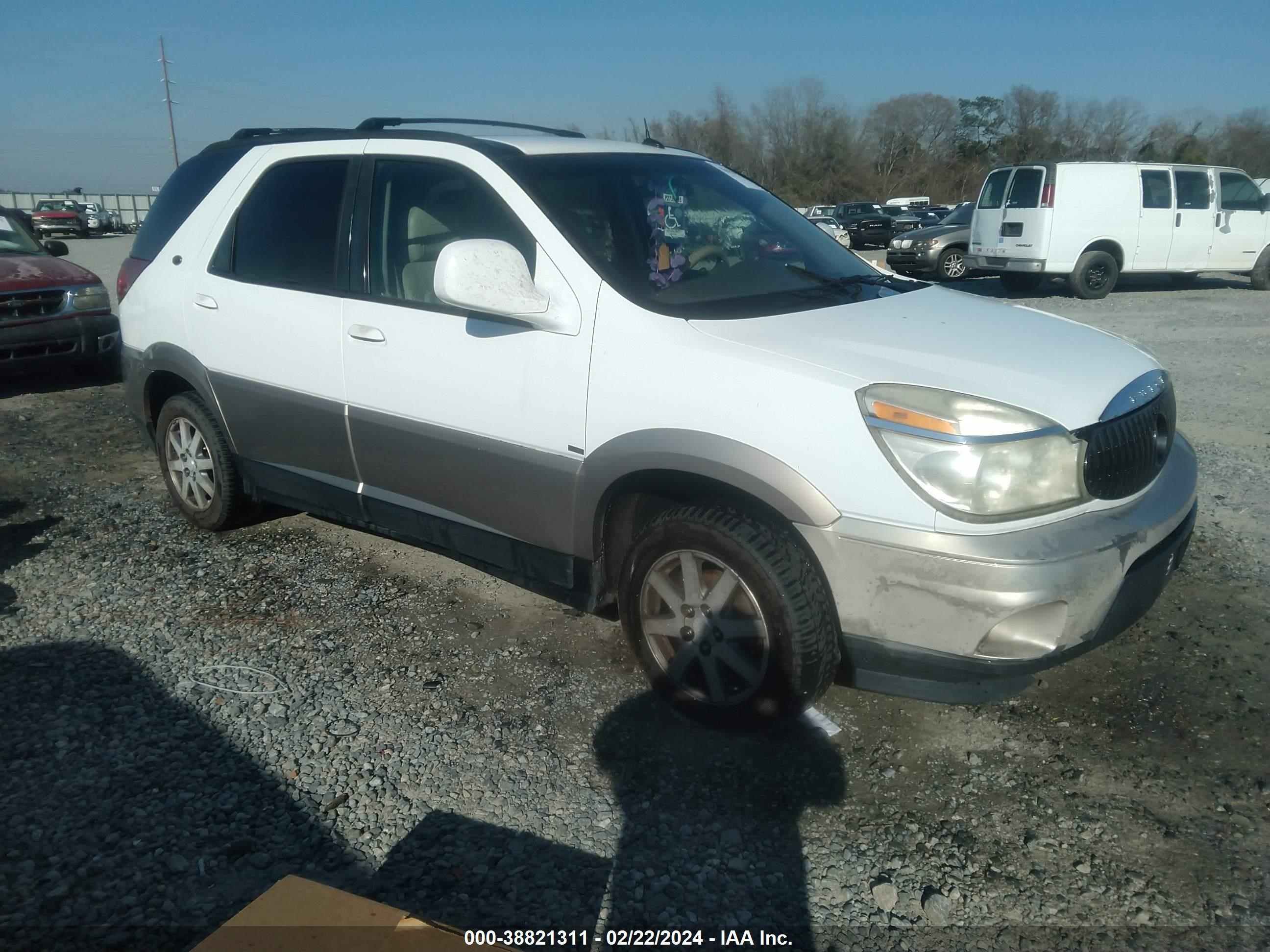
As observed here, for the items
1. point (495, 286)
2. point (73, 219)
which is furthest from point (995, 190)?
point (73, 219)

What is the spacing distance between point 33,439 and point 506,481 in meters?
5.33

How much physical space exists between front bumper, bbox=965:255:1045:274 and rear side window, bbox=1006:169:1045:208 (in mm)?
792

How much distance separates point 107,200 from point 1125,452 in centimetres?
7221

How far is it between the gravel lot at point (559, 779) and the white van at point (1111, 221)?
38.5 feet

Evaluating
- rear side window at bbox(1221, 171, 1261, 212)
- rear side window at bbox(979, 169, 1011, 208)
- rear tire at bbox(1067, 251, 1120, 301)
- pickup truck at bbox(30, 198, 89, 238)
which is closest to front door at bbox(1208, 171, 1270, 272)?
rear side window at bbox(1221, 171, 1261, 212)

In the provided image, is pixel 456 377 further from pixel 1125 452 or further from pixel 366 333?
pixel 1125 452

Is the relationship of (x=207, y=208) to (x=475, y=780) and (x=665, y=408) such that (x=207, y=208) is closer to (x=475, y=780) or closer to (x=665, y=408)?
(x=665, y=408)

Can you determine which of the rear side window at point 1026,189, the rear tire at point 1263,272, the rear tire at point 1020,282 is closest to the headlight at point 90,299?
the rear side window at point 1026,189

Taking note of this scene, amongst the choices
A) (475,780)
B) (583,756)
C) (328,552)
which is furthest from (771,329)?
(328,552)

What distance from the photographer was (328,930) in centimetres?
195

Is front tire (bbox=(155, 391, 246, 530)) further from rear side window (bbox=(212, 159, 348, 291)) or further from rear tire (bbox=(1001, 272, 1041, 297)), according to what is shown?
rear tire (bbox=(1001, 272, 1041, 297))

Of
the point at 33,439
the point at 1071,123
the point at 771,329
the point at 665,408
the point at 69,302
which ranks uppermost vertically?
the point at 1071,123

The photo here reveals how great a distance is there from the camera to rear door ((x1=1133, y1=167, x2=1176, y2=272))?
15.2 meters

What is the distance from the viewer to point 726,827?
2736 millimetres
